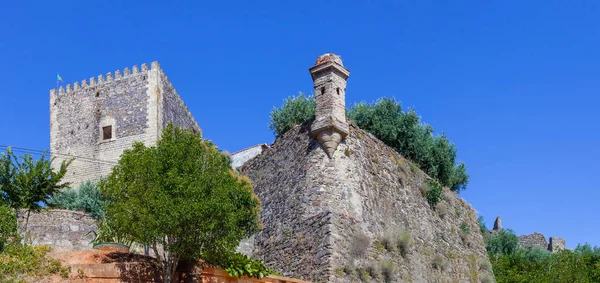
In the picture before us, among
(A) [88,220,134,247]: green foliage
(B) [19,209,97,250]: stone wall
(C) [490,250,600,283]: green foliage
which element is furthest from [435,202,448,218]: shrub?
(A) [88,220,134,247]: green foliage

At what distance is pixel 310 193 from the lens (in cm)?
2328

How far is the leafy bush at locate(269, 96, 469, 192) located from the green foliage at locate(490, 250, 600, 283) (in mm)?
4288

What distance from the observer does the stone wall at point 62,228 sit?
102ft

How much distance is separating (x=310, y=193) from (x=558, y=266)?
39.9ft

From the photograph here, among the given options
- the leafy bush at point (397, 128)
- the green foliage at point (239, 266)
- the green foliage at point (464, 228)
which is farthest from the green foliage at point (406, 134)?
the green foliage at point (239, 266)

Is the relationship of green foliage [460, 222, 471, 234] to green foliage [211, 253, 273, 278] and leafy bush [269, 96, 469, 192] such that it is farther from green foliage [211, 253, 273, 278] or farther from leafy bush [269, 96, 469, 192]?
green foliage [211, 253, 273, 278]

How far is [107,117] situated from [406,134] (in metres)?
15.3

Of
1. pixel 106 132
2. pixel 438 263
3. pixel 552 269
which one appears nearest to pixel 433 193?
pixel 438 263

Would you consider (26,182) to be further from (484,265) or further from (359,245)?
(484,265)

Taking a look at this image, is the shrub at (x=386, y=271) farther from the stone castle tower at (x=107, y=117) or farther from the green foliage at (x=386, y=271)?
the stone castle tower at (x=107, y=117)

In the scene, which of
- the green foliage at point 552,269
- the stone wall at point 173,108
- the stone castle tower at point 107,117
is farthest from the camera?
the stone wall at point 173,108

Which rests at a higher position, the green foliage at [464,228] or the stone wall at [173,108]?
the stone wall at [173,108]

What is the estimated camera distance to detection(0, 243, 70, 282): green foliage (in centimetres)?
1552

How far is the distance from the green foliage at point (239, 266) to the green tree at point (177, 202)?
37cm
